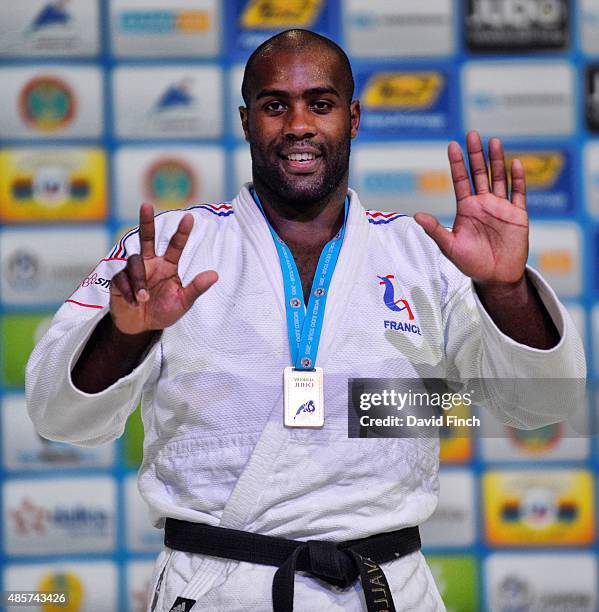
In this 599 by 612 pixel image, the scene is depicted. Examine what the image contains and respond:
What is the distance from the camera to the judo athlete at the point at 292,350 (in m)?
1.42

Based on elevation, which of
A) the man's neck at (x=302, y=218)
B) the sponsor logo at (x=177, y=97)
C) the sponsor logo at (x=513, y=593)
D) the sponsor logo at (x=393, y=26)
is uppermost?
the sponsor logo at (x=393, y=26)

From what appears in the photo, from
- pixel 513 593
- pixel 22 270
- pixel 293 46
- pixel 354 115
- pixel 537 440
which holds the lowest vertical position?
pixel 513 593

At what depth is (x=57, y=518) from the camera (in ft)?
8.55

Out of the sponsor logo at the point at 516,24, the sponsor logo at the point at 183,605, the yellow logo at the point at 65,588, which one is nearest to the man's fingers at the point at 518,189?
the sponsor logo at the point at 183,605

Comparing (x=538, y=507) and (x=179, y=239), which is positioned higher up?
(x=179, y=239)

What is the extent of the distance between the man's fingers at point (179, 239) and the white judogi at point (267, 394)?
14 cm

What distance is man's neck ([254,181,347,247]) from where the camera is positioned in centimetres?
167

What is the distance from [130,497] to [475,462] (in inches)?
37.7

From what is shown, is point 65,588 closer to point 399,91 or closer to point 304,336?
point 304,336

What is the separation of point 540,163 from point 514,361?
4.34ft

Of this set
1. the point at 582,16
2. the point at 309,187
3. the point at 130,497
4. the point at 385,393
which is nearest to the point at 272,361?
the point at 385,393

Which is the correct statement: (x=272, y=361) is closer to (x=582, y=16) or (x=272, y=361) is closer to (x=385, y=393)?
(x=385, y=393)

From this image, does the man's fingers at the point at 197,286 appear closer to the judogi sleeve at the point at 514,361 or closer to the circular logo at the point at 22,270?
the judogi sleeve at the point at 514,361

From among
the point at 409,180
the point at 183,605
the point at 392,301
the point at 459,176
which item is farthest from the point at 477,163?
the point at 409,180
